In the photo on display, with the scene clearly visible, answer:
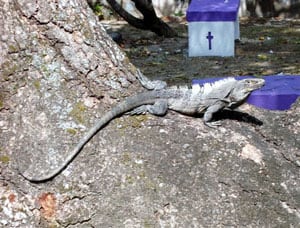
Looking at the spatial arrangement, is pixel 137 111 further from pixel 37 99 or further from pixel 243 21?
pixel 243 21

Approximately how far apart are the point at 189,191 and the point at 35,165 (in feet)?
2.16

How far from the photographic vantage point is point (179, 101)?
11.8 feet

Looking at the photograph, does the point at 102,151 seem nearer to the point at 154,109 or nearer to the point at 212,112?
the point at 154,109

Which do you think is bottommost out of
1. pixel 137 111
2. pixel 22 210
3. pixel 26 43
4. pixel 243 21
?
pixel 243 21

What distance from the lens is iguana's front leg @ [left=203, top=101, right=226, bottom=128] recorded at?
340 centimetres

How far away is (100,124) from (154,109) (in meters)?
0.33

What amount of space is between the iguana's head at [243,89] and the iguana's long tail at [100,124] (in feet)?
1.69

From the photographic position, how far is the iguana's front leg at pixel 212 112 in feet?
11.2

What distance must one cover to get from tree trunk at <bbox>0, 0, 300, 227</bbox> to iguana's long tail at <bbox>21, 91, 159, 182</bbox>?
3 centimetres

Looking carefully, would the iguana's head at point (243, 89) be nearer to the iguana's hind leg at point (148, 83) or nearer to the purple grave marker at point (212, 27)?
the iguana's hind leg at point (148, 83)

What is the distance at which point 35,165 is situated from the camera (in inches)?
121

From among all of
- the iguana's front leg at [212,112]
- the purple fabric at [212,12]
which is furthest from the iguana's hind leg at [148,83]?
the purple fabric at [212,12]

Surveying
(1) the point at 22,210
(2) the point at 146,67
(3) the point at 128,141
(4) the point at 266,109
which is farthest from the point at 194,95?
(2) the point at 146,67

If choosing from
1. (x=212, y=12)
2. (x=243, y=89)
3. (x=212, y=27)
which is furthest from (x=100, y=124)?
(x=212, y=27)
